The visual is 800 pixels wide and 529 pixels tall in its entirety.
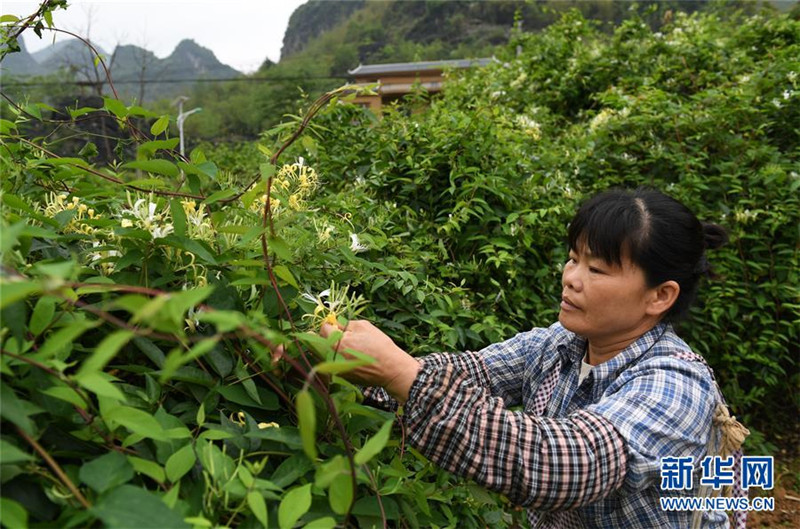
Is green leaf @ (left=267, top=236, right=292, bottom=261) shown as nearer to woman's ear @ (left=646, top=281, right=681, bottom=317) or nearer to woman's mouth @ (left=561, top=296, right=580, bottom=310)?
woman's mouth @ (left=561, top=296, right=580, bottom=310)

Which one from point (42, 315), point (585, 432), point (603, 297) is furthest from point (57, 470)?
point (603, 297)

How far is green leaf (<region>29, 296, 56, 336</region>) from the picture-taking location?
568 mm

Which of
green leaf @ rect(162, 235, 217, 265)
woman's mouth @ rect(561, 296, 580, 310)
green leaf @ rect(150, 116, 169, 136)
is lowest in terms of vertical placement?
woman's mouth @ rect(561, 296, 580, 310)

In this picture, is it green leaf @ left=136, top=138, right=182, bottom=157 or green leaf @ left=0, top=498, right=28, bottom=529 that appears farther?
green leaf @ left=136, top=138, right=182, bottom=157

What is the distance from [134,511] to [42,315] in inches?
8.3

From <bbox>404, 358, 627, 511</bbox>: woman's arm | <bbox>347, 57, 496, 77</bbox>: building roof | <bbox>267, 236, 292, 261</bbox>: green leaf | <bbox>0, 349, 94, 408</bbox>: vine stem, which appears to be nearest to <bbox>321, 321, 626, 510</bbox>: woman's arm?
<bbox>404, 358, 627, 511</bbox>: woman's arm

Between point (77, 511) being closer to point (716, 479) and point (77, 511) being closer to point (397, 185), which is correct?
point (716, 479)

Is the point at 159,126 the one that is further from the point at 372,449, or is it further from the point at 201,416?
the point at 372,449

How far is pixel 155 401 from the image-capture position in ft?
2.20

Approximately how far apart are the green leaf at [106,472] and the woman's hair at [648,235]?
914mm

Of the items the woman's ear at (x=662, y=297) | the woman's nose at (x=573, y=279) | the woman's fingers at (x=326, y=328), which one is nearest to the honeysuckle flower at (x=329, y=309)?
the woman's fingers at (x=326, y=328)

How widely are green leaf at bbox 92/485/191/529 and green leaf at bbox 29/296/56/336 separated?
0.17 m

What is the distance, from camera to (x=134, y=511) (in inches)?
18.7

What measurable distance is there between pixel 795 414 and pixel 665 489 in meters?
2.57
